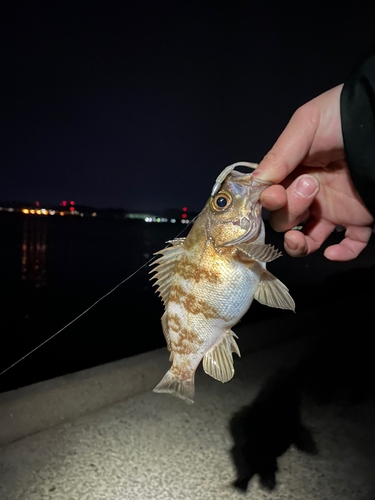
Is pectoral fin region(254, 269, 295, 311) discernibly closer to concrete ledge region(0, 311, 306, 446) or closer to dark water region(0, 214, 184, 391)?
concrete ledge region(0, 311, 306, 446)

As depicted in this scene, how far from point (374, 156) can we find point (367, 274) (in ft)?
68.4

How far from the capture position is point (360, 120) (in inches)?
71.9

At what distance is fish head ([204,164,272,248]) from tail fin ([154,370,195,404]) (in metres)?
0.74

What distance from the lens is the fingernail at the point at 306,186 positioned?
2150 mm

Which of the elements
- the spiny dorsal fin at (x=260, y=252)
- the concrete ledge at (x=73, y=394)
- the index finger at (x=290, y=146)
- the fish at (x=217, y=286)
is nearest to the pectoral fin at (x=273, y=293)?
the fish at (x=217, y=286)

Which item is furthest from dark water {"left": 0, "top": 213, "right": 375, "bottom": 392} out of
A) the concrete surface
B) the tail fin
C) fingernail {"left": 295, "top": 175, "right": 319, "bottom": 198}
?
the concrete surface

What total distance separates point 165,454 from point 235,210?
2897 mm

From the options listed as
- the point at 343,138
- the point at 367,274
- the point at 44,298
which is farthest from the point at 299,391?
the point at 367,274

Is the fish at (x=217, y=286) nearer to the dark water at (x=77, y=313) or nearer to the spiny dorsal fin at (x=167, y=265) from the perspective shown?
the spiny dorsal fin at (x=167, y=265)

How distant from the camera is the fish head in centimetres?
184

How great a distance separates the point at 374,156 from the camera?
1.88 meters

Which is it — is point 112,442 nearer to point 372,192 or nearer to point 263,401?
point 263,401

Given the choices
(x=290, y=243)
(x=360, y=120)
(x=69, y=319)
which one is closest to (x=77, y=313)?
(x=69, y=319)

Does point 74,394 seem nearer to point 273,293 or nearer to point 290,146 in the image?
point 273,293
